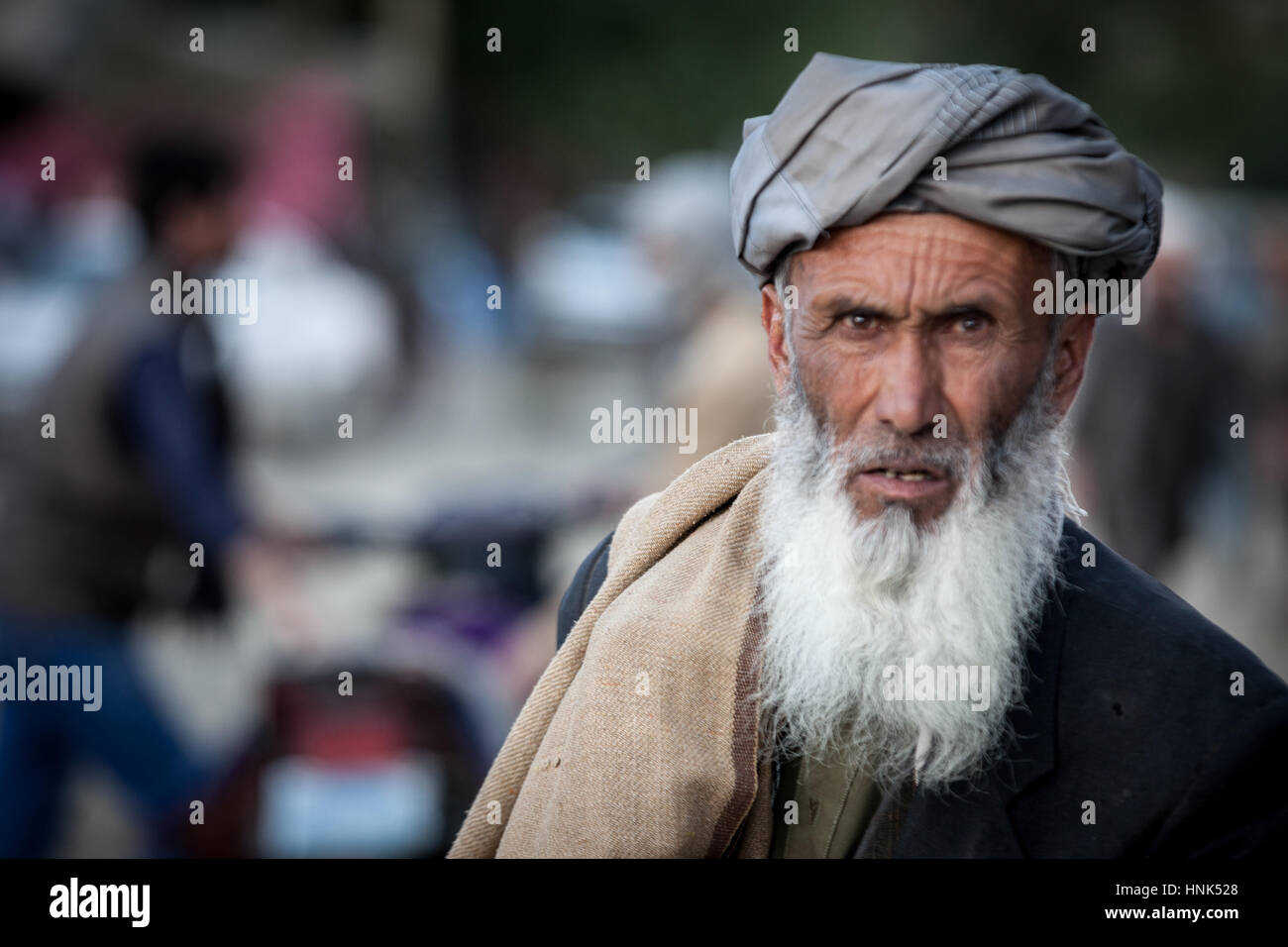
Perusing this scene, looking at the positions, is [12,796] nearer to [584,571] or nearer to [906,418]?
[584,571]

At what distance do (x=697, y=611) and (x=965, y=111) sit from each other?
2.85ft

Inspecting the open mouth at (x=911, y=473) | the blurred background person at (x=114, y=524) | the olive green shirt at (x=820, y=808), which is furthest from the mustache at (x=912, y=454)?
the blurred background person at (x=114, y=524)

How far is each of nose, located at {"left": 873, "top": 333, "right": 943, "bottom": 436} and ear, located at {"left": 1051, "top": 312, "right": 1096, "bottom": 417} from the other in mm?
270

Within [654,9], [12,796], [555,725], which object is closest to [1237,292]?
[654,9]

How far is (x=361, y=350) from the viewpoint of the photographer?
16375 mm

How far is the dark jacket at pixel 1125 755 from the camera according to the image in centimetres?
212

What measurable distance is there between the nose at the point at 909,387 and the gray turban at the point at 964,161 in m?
0.21

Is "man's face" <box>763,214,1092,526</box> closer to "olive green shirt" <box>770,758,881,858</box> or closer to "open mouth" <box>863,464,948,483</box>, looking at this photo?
"open mouth" <box>863,464,948,483</box>

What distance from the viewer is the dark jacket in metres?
2.12

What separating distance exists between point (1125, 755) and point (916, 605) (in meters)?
0.40

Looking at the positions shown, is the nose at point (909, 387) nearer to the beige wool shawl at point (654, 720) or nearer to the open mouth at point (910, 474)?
the open mouth at point (910, 474)

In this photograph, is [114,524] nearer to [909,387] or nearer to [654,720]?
[654,720]

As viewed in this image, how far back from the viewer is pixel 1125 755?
7.14 feet

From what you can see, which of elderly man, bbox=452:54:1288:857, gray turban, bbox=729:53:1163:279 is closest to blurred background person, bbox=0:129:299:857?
elderly man, bbox=452:54:1288:857
